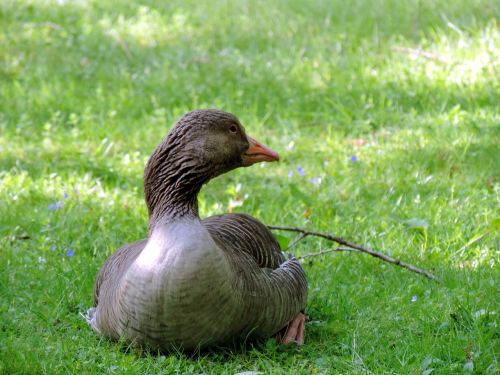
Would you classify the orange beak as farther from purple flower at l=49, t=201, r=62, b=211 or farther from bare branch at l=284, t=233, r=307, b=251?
purple flower at l=49, t=201, r=62, b=211

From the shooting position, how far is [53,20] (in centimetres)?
1049

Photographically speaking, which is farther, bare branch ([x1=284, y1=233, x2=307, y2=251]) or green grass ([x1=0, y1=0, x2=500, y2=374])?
bare branch ([x1=284, y1=233, x2=307, y2=251])

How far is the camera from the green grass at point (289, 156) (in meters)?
4.40

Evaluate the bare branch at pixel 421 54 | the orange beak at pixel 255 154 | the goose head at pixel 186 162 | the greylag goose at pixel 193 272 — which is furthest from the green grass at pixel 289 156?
the orange beak at pixel 255 154

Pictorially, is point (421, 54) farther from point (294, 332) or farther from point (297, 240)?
point (294, 332)

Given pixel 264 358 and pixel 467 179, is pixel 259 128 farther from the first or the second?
pixel 264 358

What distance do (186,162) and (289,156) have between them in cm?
328

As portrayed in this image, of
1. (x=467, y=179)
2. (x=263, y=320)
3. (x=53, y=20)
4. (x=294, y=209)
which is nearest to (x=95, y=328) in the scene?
(x=263, y=320)

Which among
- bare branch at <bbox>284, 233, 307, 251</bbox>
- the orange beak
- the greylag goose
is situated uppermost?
the orange beak

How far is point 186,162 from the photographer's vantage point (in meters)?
4.09

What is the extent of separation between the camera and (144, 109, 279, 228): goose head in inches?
161

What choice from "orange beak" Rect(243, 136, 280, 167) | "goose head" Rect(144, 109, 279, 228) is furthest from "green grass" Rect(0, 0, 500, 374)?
"orange beak" Rect(243, 136, 280, 167)

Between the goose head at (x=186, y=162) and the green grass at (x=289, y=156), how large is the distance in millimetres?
741

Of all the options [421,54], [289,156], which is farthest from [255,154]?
[421,54]
